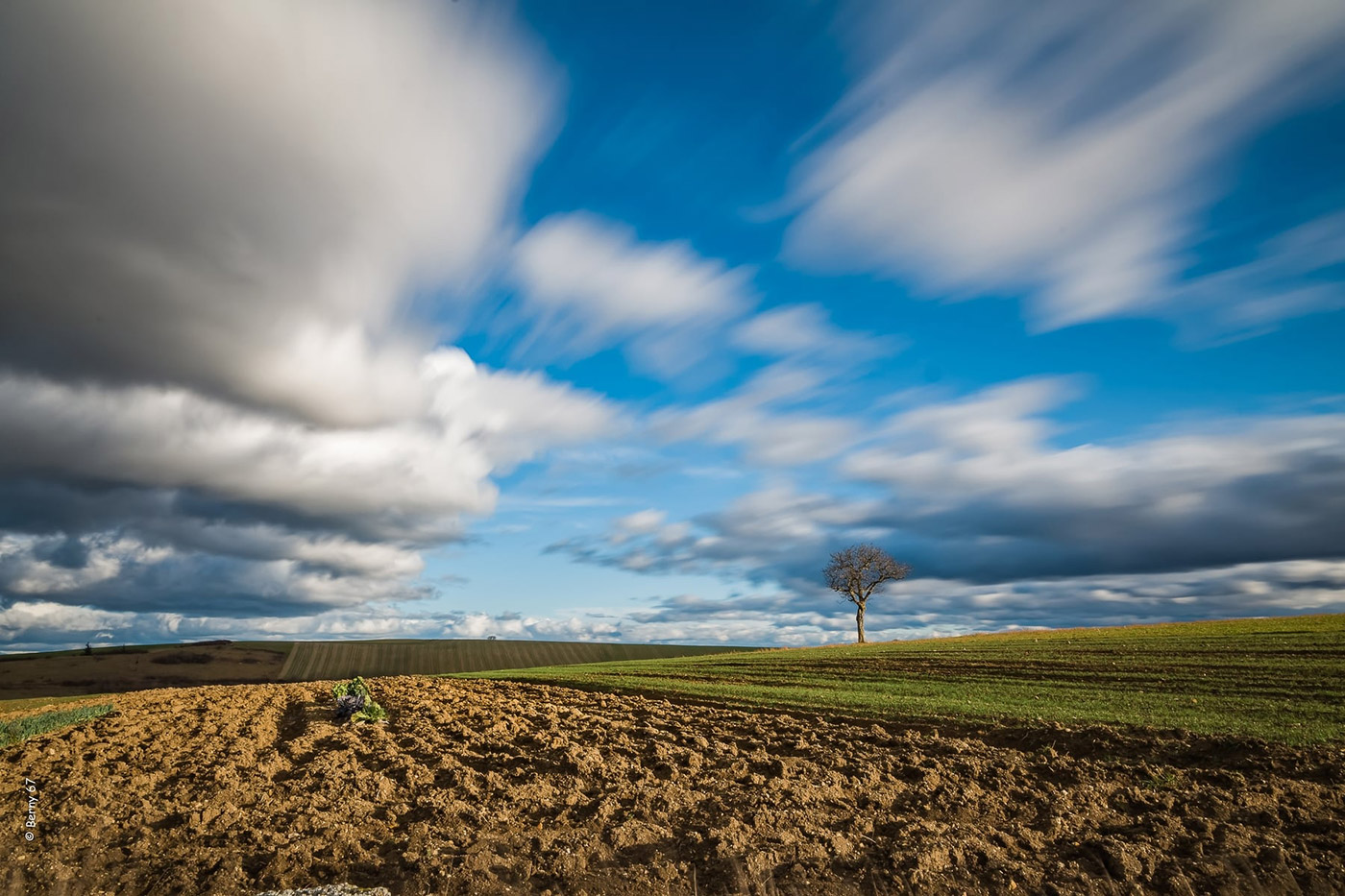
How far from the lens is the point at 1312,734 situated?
14938 millimetres

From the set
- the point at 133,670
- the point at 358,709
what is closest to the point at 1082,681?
the point at 358,709

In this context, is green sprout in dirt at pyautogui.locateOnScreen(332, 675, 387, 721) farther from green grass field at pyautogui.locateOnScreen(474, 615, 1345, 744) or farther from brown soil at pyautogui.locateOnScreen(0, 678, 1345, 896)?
green grass field at pyautogui.locateOnScreen(474, 615, 1345, 744)

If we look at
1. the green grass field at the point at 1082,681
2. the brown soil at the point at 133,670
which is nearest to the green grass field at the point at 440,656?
the brown soil at the point at 133,670

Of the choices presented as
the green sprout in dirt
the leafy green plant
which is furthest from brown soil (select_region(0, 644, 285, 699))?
the green sprout in dirt

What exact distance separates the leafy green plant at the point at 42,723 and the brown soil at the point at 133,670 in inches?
1996

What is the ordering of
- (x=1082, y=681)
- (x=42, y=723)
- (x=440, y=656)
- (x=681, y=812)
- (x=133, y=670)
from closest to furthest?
(x=681, y=812) → (x=42, y=723) → (x=1082, y=681) → (x=133, y=670) → (x=440, y=656)

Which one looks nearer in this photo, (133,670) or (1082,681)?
(1082,681)

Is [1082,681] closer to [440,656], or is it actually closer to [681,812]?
[681,812]

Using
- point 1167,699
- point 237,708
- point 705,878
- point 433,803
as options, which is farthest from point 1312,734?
point 237,708

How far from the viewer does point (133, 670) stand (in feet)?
241

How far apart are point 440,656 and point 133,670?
31.4 metres

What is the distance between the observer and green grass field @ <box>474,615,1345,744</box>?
Result: 18.5 m

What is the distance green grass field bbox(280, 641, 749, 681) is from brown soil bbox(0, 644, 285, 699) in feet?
13.7

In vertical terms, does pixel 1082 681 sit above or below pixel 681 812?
below
